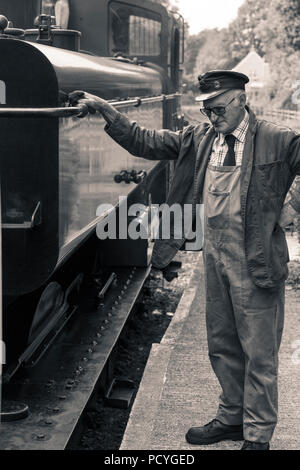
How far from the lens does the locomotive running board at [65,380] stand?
3891 mm

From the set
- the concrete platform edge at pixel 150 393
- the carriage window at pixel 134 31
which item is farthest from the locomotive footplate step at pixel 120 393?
the carriage window at pixel 134 31

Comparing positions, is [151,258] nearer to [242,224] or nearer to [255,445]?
[242,224]

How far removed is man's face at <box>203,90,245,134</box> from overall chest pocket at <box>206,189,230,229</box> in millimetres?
293

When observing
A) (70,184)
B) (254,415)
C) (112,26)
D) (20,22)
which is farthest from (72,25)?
(254,415)

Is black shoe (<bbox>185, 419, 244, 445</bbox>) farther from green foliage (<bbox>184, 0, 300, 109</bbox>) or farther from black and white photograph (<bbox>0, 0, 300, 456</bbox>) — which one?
green foliage (<bbox>184, 0, 300, 109</bbox>)

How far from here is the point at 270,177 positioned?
157 inches

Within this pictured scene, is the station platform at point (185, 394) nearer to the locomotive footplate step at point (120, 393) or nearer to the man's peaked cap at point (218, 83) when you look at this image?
the locomotive footplate step at point (120, 393)

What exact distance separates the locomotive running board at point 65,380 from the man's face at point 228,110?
60.0 inches

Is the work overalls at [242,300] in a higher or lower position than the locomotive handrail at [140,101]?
lower

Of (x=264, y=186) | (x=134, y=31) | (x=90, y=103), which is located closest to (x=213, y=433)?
(x=264, y=186)

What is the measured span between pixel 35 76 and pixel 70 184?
2.00 ft

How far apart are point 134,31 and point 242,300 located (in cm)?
594

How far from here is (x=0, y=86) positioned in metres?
3.55
